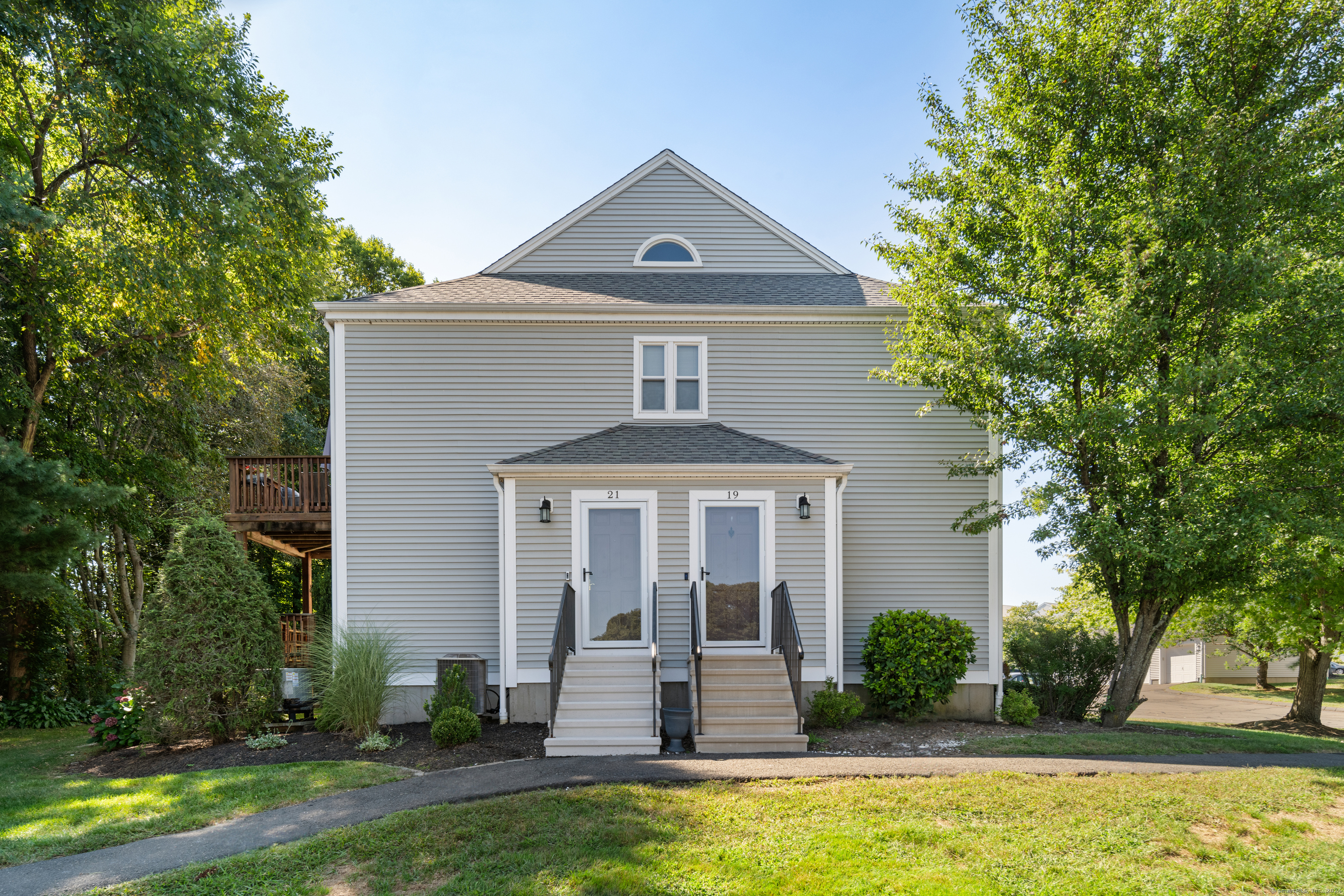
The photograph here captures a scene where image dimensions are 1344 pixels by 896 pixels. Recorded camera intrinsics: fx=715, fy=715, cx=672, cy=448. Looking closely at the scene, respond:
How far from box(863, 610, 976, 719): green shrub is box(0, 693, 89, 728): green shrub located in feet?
47.7

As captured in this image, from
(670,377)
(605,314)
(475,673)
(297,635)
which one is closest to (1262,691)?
(670,377)

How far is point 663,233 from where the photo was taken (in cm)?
1230

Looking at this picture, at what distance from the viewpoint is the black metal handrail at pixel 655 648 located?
8001 millimetres

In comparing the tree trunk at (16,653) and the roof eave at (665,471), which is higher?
the roof eave at (665,471)

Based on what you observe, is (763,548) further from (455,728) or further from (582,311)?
(582,311)

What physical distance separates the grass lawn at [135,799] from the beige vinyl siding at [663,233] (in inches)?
322

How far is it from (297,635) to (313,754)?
4489 millimetres

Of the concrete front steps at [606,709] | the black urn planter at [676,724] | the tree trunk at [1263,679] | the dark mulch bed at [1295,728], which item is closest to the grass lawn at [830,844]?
the concrete front steps at [606,709]

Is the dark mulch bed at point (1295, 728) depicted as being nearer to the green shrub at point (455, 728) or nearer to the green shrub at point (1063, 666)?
the green shrub at point (1063, 666)

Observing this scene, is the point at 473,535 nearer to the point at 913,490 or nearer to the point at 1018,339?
the point at 913,490

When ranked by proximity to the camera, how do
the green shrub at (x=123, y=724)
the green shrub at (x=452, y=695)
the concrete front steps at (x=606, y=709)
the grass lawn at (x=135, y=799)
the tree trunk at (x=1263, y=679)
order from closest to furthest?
1. the grass lawn at (x=135, y=799)
2. the concrete front steps at (x=606, y=709)
3. the green shrub at (x=452, y=695)
4. the green shrub at (x=123, y=724)
5. the tree trunk at (x=1263, y=679)

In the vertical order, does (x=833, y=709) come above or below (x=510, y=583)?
below

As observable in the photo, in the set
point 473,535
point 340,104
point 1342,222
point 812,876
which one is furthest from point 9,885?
point 1342,222

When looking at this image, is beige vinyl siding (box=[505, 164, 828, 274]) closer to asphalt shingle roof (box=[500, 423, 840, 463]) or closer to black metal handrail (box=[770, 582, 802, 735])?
asphalt shingle roof (box=[500, 423, 840, 463])
